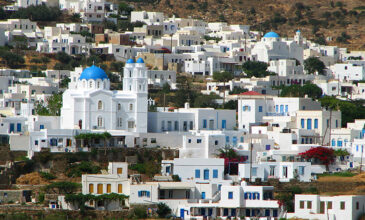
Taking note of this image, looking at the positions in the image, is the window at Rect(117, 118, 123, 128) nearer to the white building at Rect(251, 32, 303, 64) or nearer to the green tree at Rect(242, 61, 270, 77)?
the green tree at Rect(242, 61, 270, 77)

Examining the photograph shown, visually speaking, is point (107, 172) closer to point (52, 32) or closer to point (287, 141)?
point (287, 141)

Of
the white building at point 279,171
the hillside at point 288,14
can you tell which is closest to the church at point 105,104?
the white building at point 279,171

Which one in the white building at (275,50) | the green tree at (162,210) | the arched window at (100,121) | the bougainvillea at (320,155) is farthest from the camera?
the white building at (275,50)

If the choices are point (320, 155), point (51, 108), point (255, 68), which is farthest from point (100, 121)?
point (255, 68)

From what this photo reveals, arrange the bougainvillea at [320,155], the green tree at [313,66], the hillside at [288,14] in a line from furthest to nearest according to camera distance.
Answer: the hillside at [288,14]
the green tree at [313,66]
the bougainvillea at [320,155]

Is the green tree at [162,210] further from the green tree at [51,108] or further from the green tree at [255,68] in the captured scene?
the green tree at [255,68]

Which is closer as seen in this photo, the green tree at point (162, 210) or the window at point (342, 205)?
the window at point (342, 205)

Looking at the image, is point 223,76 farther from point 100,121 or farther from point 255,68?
point 100,121
